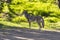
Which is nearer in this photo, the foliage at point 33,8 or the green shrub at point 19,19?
the green shrub at point 19,19

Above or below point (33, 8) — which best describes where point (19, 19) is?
below

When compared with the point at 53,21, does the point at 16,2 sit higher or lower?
higher

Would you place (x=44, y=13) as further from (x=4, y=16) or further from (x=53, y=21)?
(x=4, y=16)

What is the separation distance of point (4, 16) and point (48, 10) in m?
4.05

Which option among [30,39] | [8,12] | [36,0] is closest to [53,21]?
[36,0]

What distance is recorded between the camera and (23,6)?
21734 millimetres

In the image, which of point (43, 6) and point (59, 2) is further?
point (59, 2)

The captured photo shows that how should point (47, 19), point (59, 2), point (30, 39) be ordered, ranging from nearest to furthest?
point (30, 39) → point (47, 19) → point (59, 2)

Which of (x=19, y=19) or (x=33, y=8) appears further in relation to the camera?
(x=33, y=8)

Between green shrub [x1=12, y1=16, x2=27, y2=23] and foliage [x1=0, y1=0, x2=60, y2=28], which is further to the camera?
foliage [x1=0, y1=0, x2=60, y2=28]

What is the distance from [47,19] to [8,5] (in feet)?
13.3

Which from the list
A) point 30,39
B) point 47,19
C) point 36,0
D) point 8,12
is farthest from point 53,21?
Answer: point 30,39

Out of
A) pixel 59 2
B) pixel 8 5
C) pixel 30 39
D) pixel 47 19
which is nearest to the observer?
pixel 30 39

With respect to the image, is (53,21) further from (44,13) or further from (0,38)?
(0,38)
